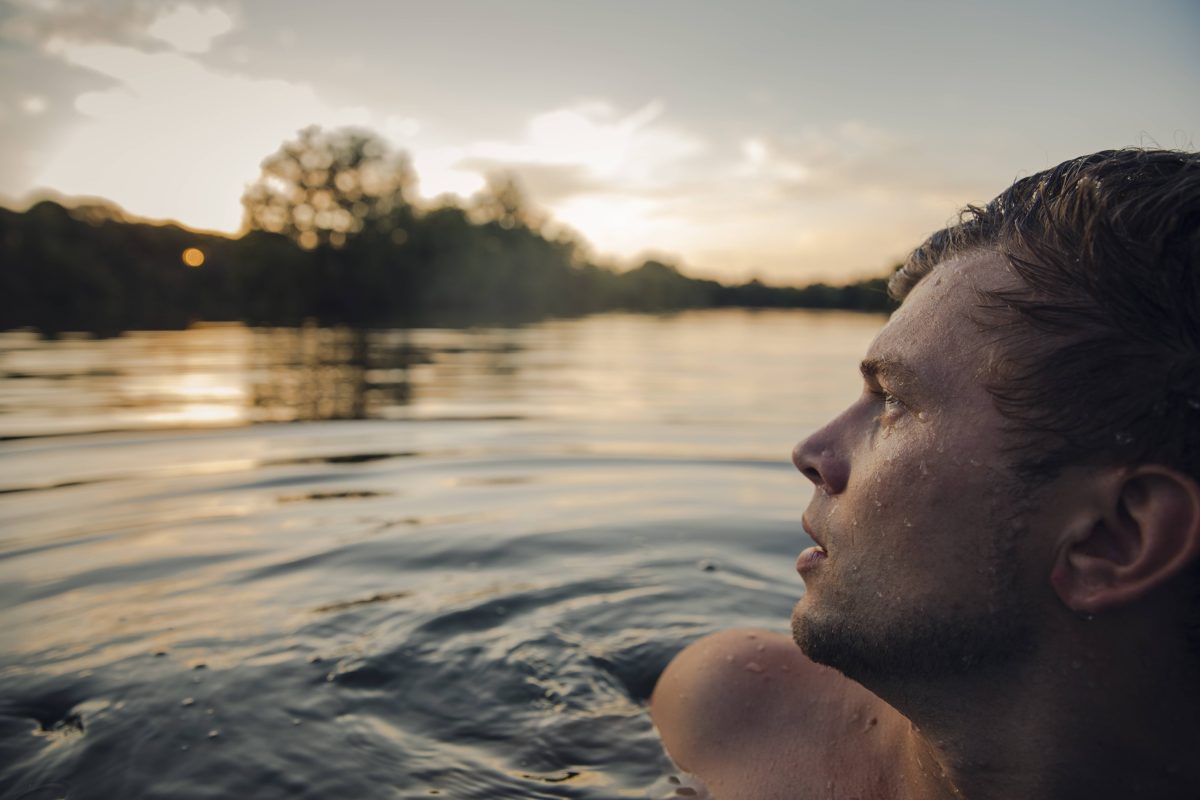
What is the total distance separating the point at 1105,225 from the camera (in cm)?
148

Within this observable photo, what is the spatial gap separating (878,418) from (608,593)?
251cm

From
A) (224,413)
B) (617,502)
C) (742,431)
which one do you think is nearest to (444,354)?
(224,413)

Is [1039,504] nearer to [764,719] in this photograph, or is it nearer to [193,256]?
[764,719]

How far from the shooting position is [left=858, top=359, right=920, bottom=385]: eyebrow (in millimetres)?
1656

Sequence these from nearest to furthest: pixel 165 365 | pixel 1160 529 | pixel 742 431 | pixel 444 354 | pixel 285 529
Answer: pixel 1160 529 → pixel 285 529 → pixel 742 431 → pixel 165 365 → pixel 444 354

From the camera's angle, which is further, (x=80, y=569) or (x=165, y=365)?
(x=165, y=365)

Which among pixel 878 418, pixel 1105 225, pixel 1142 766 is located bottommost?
pixel 1142 766

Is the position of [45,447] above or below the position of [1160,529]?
below

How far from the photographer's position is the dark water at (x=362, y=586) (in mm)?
2504

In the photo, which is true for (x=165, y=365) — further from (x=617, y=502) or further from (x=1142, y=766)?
(x=1142, y=766)

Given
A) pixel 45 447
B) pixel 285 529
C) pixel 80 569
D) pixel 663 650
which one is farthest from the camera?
pixel 45 447

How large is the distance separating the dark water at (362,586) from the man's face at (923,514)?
3.68ft

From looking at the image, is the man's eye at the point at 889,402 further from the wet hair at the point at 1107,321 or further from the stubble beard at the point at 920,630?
the stubble beard at the point at 920,630

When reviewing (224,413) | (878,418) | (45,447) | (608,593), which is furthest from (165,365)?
(878,418)
